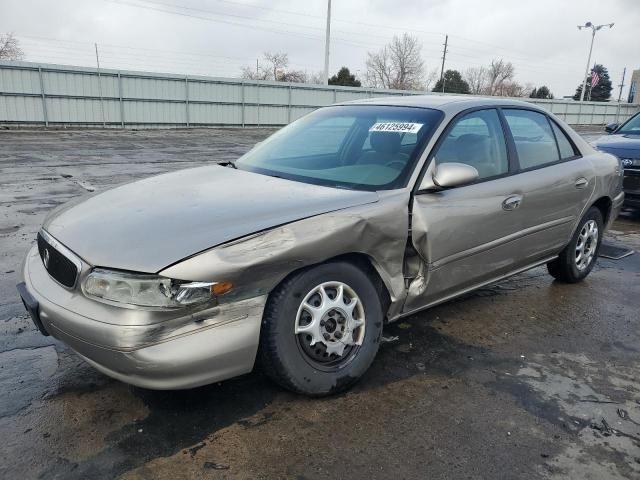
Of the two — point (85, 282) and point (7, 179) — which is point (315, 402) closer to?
point (85, 282)

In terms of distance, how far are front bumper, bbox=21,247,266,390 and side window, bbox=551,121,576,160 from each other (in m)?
3.08

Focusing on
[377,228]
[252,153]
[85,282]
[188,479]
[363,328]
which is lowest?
Answer: [188,479]

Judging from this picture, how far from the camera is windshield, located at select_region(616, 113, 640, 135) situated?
27.2 feet

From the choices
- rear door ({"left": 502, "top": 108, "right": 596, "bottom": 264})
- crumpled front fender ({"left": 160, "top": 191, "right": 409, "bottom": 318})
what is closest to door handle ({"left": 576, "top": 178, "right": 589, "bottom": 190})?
rear door ({"left": 502, "top": 108, "right": 596, "bottom": 264})

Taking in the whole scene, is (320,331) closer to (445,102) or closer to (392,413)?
(392,413)

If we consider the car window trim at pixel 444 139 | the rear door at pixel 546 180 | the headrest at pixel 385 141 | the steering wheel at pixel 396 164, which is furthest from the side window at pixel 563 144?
the steering wheel at pixel 396 164

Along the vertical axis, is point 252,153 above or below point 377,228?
above

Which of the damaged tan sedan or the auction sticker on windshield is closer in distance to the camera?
the damaged tan sedan

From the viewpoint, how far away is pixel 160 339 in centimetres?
220

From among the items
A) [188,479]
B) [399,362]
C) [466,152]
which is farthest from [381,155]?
[188,479]

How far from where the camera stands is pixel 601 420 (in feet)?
8.75

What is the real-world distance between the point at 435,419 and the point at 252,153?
2316 mm

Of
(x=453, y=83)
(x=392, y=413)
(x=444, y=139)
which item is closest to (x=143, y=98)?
(x=444, y=139)

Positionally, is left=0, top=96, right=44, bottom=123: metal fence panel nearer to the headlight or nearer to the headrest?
the headrest
